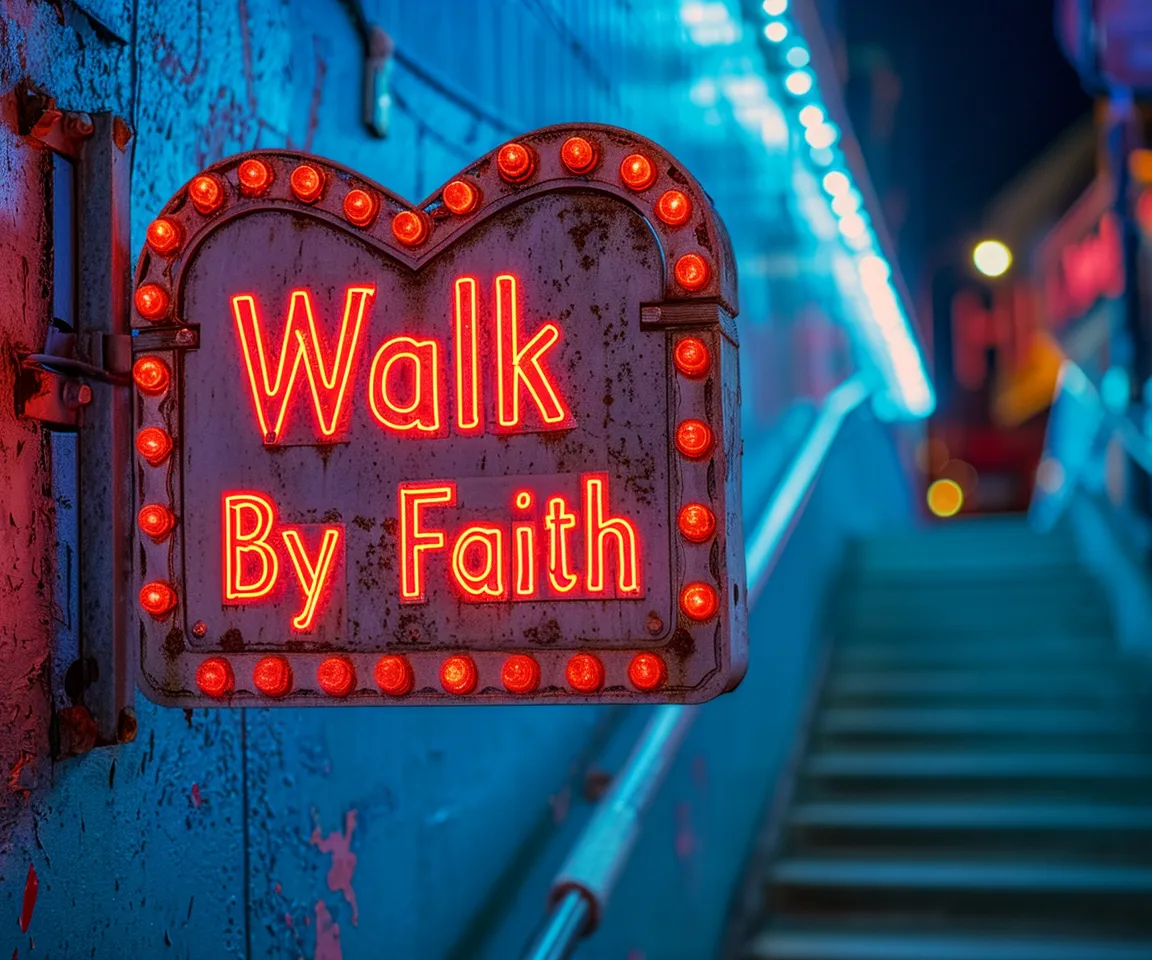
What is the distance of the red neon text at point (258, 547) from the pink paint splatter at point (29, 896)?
450mm

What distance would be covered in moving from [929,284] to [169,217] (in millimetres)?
25912

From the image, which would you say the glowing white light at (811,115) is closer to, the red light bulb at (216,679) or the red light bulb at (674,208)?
the red light bulb at (674,208)

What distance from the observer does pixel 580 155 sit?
1632mm

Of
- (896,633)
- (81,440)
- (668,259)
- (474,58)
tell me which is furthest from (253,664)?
(896,633)

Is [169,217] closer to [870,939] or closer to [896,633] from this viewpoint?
[870,939]

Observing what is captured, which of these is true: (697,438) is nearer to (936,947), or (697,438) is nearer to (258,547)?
(258,547)

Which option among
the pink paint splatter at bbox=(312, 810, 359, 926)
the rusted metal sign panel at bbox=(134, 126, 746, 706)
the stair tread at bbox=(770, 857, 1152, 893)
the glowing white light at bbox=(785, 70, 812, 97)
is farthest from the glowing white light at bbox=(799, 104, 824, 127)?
the rusted metal sign panel at bbox=(134, 126, 746, 706)

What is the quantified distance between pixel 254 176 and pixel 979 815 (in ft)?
12.5

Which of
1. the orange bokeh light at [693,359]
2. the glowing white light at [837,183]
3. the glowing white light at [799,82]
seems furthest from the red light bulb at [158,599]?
the glowing white light at [837,183]

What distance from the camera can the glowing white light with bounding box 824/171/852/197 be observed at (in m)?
7.09

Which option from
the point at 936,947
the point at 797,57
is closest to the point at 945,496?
the point at 797,57

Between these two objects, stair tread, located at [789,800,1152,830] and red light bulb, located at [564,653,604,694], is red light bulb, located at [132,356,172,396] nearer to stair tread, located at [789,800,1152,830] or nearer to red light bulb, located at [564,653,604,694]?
red light bulb, located at [564,653,604,694]

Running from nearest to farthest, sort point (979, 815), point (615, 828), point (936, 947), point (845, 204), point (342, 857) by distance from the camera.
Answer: point (342, 857), point (615, 828), point (936, 947), point (979, 815), point (845, 204)

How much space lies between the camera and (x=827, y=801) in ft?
16.3
